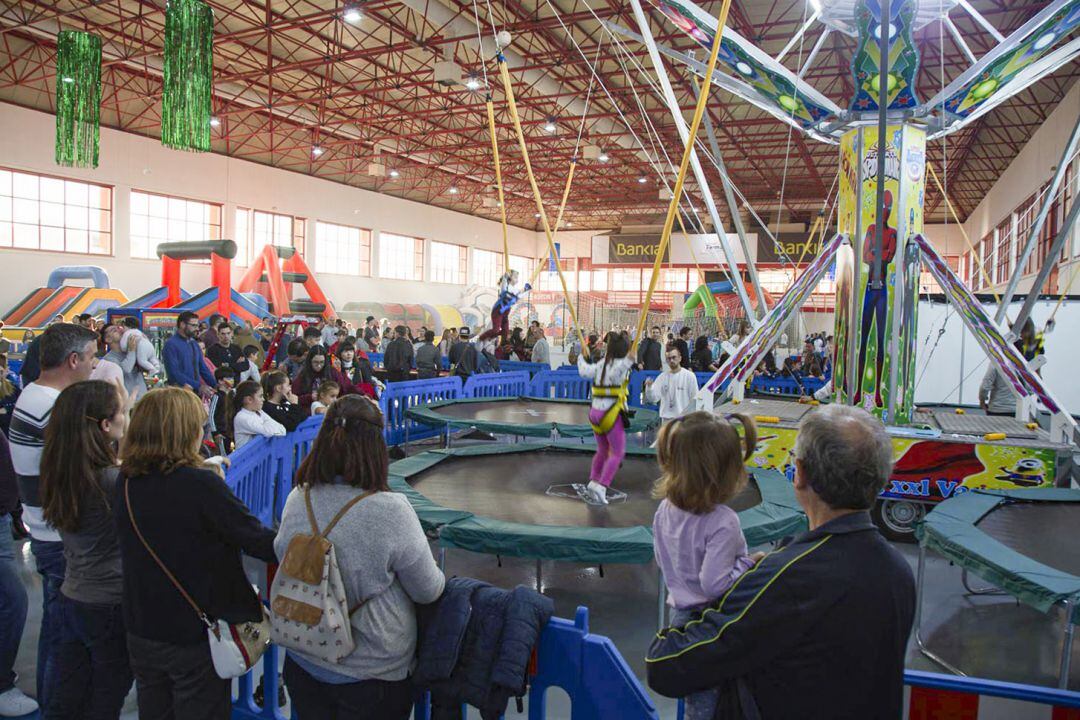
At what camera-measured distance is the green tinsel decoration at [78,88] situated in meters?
8.57

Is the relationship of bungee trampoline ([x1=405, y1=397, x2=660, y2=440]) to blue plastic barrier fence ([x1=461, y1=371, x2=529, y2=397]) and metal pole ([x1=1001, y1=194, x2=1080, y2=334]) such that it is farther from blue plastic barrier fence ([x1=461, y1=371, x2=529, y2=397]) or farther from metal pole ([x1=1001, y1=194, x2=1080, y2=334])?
metal pole ([x1=1001, y1=194, x2=1080, y2=334])

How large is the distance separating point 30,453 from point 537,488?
2898mm

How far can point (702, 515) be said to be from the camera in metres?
1.76

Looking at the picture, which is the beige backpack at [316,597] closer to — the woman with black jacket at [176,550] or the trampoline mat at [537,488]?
the woman with black jacket at [176,550]

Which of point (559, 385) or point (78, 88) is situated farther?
point (559, 385)

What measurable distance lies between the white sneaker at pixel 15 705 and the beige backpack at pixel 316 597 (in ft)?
5.40

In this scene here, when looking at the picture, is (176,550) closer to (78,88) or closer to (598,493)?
(598,493)

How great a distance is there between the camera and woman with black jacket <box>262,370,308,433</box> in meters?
4.76

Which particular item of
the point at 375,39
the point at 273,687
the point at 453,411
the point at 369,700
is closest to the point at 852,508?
the point at 369,700

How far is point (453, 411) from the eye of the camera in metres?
7.28

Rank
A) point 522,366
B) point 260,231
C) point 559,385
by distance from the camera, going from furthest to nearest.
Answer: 1. point 260,231
2. point 522,366
3. point 559,385

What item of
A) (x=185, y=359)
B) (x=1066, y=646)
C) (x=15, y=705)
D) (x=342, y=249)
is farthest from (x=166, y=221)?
(x=1066, y=646)

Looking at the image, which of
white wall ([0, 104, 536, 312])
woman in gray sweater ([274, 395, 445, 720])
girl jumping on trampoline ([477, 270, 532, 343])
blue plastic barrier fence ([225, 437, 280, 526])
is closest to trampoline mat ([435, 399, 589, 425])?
girl jumping on trampoline ([477, 270, 532, 343])

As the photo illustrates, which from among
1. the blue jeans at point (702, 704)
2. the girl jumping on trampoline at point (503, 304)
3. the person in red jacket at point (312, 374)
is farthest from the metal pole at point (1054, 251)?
the girl jumping on trampoline at point (503, 304)
